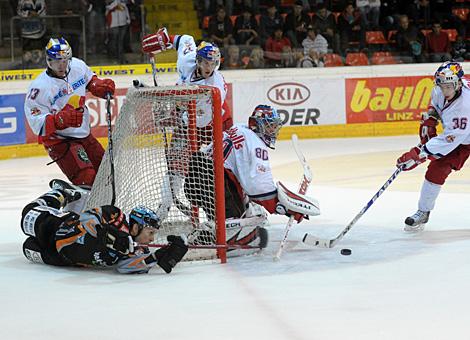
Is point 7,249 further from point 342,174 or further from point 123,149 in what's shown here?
point 342,174

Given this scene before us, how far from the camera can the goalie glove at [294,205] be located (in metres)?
4.63

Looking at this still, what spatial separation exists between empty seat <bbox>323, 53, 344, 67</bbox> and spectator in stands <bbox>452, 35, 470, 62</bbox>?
1.41 m

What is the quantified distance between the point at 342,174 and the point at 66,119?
3419mm

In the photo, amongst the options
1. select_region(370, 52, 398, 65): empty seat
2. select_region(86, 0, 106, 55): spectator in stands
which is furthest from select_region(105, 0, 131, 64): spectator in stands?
select_region(370, 52, 398, 65): empty seat

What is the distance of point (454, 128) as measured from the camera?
533 centimetres

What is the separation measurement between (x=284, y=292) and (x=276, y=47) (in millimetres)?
6878

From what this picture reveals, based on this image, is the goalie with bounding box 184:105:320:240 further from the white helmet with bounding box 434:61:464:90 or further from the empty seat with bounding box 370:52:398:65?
the empty seat with bounding box 370:52:398:65

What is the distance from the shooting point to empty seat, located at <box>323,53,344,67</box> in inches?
422

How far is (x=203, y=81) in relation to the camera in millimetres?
5605

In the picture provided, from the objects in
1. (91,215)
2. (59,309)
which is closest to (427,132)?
(91,215)

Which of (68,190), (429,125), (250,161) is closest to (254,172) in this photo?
(250,161)

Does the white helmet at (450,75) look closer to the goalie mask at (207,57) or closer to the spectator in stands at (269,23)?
the goalie mask at (207,57)

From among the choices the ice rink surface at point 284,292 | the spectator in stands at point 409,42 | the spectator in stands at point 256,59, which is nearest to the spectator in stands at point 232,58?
Result: the spectator in stands at point 256,59

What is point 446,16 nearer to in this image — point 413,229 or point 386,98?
point 386,98
